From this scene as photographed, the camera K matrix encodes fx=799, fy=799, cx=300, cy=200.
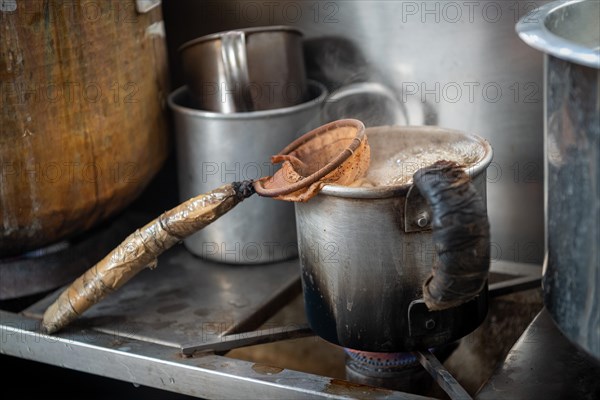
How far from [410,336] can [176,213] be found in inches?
19.8

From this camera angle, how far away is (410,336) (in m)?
1.42

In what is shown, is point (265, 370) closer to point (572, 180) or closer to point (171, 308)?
point (171, 308)

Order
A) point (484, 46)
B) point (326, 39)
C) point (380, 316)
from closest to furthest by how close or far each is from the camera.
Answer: point (380, 316) < point (484, 46) < point (326, 39)

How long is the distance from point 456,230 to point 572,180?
180 millimetres

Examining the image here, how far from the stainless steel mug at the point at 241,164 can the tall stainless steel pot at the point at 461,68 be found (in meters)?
0.14

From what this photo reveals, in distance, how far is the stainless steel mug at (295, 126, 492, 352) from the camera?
1347 mm

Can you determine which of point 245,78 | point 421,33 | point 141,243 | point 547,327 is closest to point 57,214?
point 141,243

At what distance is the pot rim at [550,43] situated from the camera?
1035 mm

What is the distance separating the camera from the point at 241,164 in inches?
73.8

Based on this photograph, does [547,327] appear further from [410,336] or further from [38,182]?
[38,182]

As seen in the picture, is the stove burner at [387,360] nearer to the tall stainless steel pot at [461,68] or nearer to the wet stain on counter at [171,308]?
the wet stain on counter at [171,308]

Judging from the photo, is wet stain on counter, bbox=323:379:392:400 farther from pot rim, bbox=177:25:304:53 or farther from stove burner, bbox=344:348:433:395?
pot rim, bbox=177:25:304:53

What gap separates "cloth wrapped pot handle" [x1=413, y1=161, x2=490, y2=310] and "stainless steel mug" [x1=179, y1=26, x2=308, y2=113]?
2.42ft

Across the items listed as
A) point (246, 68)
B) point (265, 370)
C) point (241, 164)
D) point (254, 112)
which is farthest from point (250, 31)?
point (265, 370)
